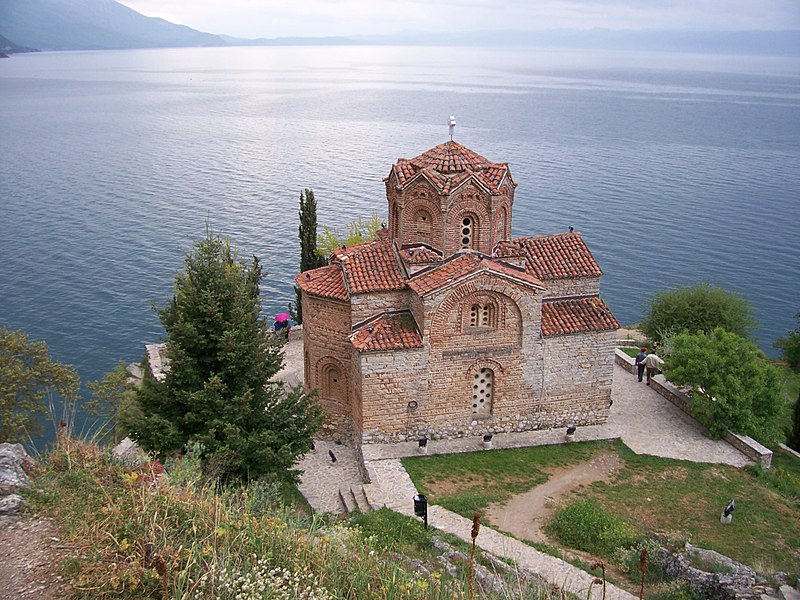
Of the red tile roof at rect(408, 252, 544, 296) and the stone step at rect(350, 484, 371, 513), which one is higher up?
the red tile roof at rect(408, 252, 544, 296)

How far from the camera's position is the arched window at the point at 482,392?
22172mm

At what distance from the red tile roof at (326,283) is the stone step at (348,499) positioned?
219 inches

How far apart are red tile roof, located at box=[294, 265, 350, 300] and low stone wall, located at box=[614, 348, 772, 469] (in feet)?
40.9

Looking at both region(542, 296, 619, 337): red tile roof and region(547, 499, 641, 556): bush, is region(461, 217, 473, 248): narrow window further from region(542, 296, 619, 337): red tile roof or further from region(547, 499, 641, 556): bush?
region(547, 499, 641, 556): bush

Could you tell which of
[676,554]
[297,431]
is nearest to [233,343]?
[297,431]

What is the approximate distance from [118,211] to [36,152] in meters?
30.4

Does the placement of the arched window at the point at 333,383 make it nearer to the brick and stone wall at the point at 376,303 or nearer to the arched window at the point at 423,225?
the brick and stone wall at the point at 376,303

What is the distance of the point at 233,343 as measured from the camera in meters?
17.6

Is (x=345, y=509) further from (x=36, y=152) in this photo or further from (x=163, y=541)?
(x=36, y=152)

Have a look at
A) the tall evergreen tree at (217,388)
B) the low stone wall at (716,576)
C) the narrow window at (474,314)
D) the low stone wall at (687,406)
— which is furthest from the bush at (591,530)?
the tall evergreen tree at (217,388)

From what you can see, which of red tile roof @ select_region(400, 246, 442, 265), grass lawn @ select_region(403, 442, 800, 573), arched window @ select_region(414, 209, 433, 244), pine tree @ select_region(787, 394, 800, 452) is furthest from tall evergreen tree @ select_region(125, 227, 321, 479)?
pine tree @ select_region(787, 394, 800, 452)

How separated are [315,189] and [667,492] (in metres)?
56.2

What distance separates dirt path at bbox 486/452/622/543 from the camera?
1811 cm

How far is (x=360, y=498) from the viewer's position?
1948 cm
